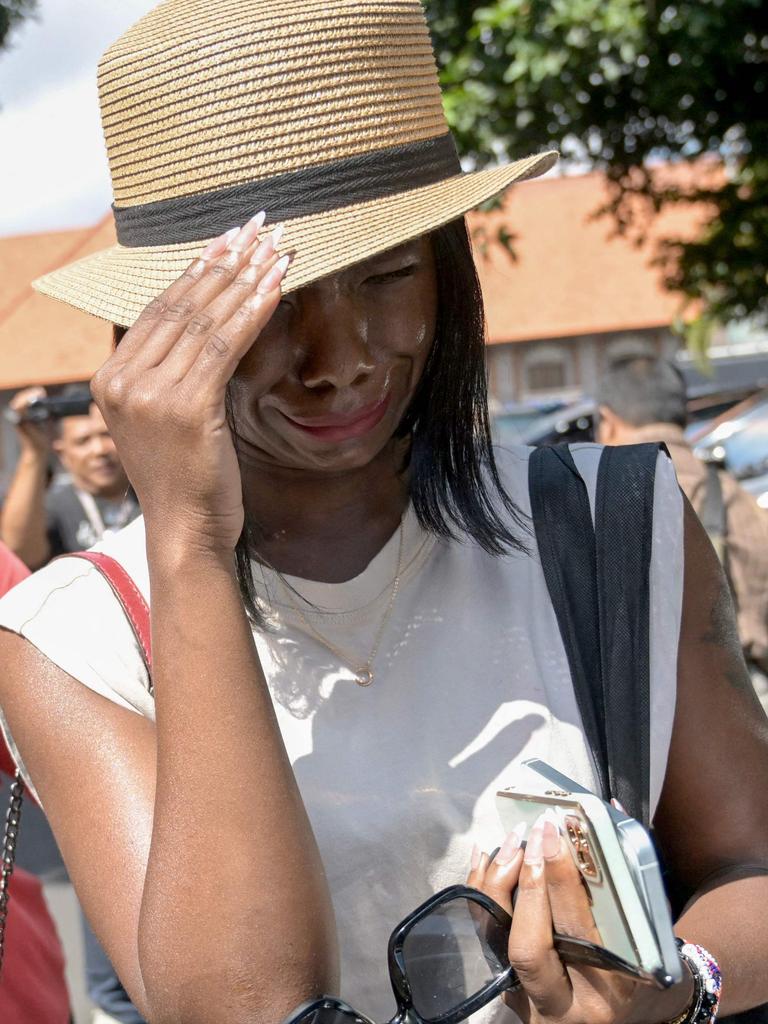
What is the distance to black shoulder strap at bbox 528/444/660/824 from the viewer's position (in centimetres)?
158

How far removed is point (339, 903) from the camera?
5.18ft

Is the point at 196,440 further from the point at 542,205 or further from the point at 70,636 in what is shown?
the point at 542,205

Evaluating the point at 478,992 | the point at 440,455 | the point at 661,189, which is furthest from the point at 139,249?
the point at 661,189

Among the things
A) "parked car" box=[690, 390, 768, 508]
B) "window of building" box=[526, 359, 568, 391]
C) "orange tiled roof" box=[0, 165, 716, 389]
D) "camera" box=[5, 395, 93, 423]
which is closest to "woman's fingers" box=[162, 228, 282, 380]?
"camera" box=[5, 395, 93, 423]

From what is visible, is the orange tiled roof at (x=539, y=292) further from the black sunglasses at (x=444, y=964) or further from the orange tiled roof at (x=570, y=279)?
the black sunglasses at (x=444, y=964)

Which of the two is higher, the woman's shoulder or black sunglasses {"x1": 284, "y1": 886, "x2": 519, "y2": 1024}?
the woman's shoulder

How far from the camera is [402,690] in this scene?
165 centimetres

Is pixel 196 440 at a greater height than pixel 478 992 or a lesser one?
greater

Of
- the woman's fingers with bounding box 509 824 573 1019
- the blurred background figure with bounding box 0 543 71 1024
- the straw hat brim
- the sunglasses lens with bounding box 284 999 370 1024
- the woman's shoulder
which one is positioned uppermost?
the straw hat brim

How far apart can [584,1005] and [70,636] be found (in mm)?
729

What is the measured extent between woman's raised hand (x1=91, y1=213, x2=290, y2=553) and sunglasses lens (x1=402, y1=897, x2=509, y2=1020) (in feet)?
1.47

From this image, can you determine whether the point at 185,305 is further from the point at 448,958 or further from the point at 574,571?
the point at 448,958

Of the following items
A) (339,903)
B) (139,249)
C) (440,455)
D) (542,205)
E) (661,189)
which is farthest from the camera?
(542,205)

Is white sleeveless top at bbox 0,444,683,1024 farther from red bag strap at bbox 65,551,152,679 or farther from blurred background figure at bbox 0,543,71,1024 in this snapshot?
blurred background figure at bbox 0,543,71,1024
